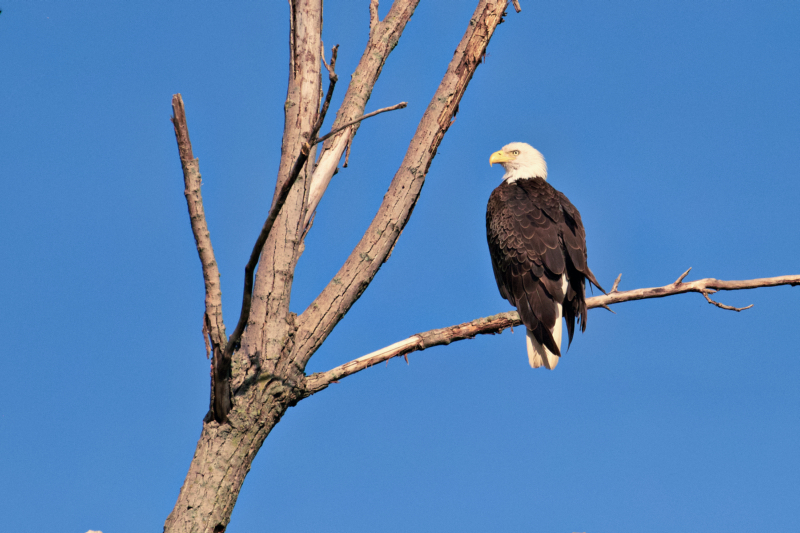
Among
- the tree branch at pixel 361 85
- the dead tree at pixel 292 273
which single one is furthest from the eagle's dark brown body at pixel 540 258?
the tree branch at pixel 361 85

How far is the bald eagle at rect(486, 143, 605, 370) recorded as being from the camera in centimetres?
612

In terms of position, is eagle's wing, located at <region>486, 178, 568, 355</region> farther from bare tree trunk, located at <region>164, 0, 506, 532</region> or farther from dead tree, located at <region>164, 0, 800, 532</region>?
bare tree trunk, located at <region>164, 0, 506, 532</region>

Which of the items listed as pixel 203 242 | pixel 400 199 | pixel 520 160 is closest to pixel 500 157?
pixel 520 160

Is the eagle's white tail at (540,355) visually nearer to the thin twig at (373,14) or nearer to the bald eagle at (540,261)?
the bald eagle at (540,261)

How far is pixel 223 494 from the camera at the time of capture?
3695 millimetres

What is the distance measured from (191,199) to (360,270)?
1.24 meters

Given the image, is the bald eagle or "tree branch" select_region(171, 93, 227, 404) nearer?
"tree branch" select_region(171, 93, 227, 404)

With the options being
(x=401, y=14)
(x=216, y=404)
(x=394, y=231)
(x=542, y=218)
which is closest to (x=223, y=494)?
(x=216, y=404)

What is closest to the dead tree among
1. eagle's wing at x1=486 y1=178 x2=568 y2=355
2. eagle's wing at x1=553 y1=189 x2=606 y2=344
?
eagle's wing at x1=486 y1=178 x2=568 y2=355

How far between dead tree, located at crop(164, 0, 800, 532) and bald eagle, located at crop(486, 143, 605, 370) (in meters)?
0.85

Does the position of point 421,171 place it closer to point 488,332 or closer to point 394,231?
point 394,231

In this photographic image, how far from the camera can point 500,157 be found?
807 centimetres

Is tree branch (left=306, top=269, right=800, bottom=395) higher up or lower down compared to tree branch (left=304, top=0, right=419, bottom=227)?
lower down

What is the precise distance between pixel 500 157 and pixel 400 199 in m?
3.77
